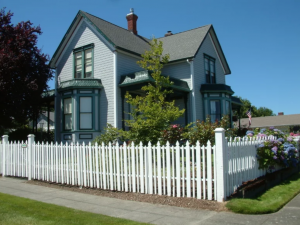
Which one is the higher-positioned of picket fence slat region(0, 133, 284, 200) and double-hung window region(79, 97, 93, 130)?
double-hung window region(79, 97, 93, 130)

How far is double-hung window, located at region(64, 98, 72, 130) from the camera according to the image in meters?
17.7

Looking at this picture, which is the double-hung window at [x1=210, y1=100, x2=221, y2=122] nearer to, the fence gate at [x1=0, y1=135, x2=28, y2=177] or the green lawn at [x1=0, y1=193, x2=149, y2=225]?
the fence gate at [x1=0, y1=135, x2=28, y2=177]

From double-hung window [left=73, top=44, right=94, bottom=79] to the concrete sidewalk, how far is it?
10811 mm

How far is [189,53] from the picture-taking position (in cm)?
1973

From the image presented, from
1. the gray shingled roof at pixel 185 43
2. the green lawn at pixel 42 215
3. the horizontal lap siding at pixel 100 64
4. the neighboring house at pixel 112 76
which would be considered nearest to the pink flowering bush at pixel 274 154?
the green lawn at pixel 42 215

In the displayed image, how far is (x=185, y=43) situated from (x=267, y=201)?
16.2 m

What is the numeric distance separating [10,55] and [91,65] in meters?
4.71

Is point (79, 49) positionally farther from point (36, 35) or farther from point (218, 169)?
point (218, 169)

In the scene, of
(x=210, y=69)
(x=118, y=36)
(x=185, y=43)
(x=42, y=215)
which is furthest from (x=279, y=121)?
(x=42, y=215)

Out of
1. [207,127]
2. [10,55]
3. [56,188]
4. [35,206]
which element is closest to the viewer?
[35,206]

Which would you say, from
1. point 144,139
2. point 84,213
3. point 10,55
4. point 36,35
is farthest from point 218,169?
point 36,35

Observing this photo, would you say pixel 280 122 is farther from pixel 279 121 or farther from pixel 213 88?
pixel 213 88

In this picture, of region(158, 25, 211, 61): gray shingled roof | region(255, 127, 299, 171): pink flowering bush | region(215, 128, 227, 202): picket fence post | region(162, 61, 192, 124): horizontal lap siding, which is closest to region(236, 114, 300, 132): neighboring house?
region(158, 25, 211, 61): gray shingled roof

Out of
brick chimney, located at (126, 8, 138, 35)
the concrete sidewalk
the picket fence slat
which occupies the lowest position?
the concrete sidewalk
